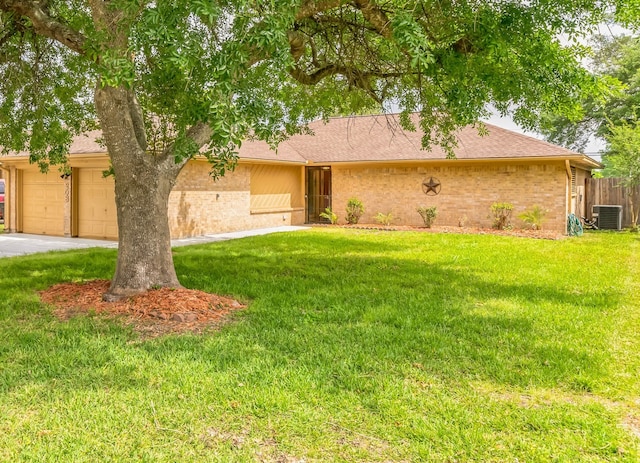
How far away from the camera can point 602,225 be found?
20906 millimetres

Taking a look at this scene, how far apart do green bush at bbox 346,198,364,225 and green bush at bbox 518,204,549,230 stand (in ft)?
20.5

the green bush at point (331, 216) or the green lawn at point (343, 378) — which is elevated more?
the green bush at point (331, 216)

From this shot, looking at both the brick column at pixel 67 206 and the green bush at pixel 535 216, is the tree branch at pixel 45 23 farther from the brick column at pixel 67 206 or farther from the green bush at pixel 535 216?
the green bush at pixel 535 216

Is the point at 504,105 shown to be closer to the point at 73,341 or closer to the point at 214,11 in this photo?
the point at 214,11

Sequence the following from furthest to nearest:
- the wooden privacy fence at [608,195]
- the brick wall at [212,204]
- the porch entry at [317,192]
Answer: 1. the porch entry at [317,192]
2. the wooden privacy fence at [608,195]
3. the brick wall at [212,204]

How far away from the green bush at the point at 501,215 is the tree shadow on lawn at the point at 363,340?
32.7ft

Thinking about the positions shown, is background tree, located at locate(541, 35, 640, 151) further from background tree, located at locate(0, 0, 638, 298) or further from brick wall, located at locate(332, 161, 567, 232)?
background tree, located at locate(0, 0, 638, 298)

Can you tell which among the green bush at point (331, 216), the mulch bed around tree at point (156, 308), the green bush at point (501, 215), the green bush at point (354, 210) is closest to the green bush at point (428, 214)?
the green bush at point (501, 215)

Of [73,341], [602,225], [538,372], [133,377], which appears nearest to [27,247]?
[73,341]

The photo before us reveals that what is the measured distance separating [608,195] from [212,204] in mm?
16433

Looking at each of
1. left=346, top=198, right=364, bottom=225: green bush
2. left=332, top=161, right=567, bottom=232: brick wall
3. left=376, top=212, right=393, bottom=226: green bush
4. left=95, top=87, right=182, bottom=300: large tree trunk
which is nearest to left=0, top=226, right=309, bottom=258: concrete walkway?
left=346, top=198, right=364, bottom=225: green bush

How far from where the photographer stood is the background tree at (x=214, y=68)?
513cm

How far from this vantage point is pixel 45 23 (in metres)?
7.85

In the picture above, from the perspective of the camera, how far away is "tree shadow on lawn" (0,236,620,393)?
471 centimetres
